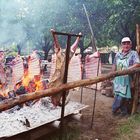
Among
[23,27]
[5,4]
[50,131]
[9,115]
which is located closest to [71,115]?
[50,131]

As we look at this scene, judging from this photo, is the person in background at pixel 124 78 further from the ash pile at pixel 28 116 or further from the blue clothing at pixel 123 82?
the ash pile at pixel 28 116

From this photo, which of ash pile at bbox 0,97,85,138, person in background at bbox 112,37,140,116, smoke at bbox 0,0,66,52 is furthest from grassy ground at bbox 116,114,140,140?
smoke at bbox 0,0,66,52

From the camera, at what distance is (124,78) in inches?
Result: 260

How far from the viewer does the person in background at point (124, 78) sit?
636 centimetres

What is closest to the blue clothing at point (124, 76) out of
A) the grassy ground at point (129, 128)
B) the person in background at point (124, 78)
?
the person in background at point (124, 78)

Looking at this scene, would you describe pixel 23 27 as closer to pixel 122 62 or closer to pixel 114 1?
pixel 114 1

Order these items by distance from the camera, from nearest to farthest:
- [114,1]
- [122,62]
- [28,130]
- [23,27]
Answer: [28,130] < [122,62] < [114,1] < [23,27]

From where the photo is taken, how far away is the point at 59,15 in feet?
51.4

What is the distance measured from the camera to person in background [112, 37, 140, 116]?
636 cm

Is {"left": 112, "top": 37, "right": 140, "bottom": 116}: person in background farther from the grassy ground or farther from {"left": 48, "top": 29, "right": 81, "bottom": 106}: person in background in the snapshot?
{"left": 48, "top": 29, "right": 81, "bottom": 106}: person in background

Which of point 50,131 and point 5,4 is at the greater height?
point 5,4

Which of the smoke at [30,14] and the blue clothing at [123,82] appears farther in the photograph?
the smoke at [30,14]

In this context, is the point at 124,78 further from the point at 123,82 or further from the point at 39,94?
the point at 39,94

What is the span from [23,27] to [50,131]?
15630 millimetres
